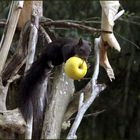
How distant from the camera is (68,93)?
4.48ft

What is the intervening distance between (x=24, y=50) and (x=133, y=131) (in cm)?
224

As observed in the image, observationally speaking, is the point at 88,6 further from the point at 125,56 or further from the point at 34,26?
the point at 34,26

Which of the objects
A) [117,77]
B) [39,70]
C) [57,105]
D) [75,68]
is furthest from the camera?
[117,77]

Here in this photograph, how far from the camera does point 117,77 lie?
3.24 m

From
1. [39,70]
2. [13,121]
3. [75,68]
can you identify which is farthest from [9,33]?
[75,68]

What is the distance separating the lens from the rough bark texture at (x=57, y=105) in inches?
47.1

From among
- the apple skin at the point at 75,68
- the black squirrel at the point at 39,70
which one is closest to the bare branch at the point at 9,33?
the black squirrel at the point at 39,70

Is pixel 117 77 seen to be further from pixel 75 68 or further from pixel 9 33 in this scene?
pixel 75 68

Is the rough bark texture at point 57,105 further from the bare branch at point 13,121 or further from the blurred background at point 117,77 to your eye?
the blurred background at point 117,77

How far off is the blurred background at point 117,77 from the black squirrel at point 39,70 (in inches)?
44.2

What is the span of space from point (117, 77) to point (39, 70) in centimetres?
191

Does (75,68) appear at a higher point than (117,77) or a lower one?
higher

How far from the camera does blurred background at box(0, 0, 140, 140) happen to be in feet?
9.30

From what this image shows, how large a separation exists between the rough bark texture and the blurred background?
1116 mm
